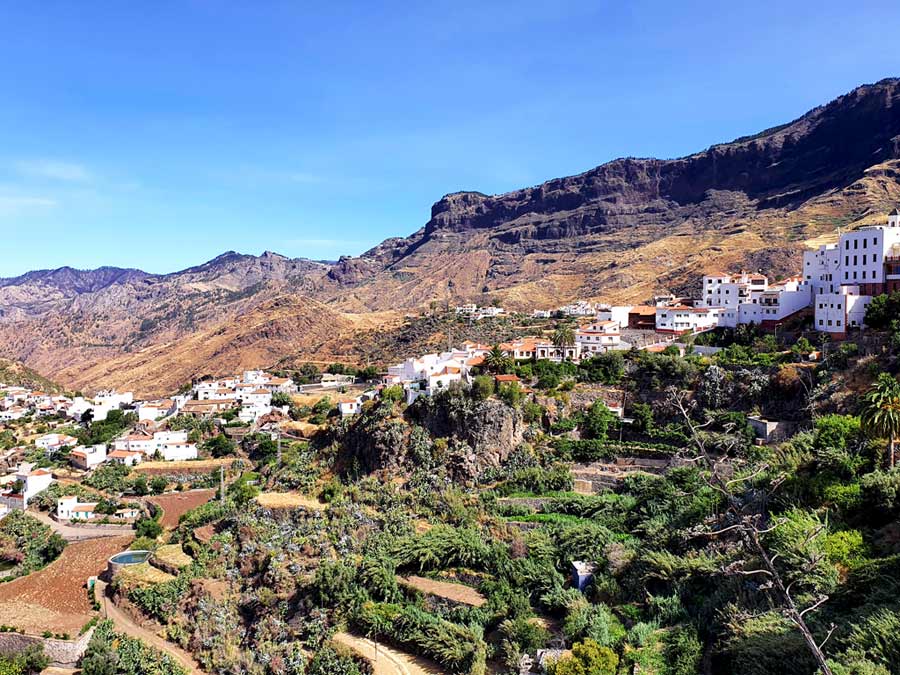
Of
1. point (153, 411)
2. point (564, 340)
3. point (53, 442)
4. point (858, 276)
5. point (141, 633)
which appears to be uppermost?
point (858, 276)

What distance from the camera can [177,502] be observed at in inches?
1484

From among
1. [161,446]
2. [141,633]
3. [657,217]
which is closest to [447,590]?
[141,633]

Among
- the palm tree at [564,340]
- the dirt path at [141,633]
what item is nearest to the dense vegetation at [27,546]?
the dirt path at [141,633]

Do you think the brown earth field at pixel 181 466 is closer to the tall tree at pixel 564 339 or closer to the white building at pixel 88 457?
the white building at pixel 88 457

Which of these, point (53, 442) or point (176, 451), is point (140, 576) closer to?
point (176, 451)

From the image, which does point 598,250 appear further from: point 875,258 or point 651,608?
point 651,608

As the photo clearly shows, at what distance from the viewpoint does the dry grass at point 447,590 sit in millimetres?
21234

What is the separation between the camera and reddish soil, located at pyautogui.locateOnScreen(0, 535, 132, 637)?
26.1m

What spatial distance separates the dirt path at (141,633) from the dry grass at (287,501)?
6.76 meters

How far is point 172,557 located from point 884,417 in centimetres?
2831

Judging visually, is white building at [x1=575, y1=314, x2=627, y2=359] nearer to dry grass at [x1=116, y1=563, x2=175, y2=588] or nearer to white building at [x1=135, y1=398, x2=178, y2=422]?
dry grass at [x1=116, y1=563, x2=175, y2=588]

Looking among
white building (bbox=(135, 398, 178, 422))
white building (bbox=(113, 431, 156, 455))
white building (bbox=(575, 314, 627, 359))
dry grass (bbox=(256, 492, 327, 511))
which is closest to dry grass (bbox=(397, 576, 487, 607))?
dry grass (bbox=(256, 492, 327, 511))

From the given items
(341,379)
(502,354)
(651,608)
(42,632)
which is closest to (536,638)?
(651,608)

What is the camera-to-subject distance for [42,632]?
81.9 feet
